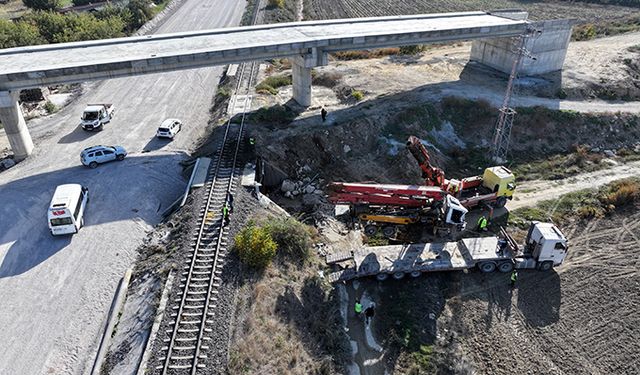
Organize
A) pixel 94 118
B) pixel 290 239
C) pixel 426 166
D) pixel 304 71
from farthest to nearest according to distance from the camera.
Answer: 1. pixel 304 71
2. pixel 94 118
3. pixel 426 166
4. pixel 290 239

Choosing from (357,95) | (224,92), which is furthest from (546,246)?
(224,92)

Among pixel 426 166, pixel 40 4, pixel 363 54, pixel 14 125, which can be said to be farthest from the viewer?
pixel 40 4

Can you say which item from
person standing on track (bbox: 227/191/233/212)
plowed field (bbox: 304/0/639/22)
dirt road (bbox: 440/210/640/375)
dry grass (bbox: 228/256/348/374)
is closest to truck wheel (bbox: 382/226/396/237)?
dirt road (bbox: 440/210/640/375)

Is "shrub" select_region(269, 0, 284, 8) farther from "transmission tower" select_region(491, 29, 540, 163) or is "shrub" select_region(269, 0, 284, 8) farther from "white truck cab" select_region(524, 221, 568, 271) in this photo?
"white truck cab" select_region(524, 221, 568, 271)

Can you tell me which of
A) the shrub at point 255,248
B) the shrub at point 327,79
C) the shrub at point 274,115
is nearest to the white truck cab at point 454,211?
the shrub at point 255,248

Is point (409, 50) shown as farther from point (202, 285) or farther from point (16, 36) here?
point (202, 285)

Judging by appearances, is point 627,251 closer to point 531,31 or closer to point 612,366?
point 612,366
